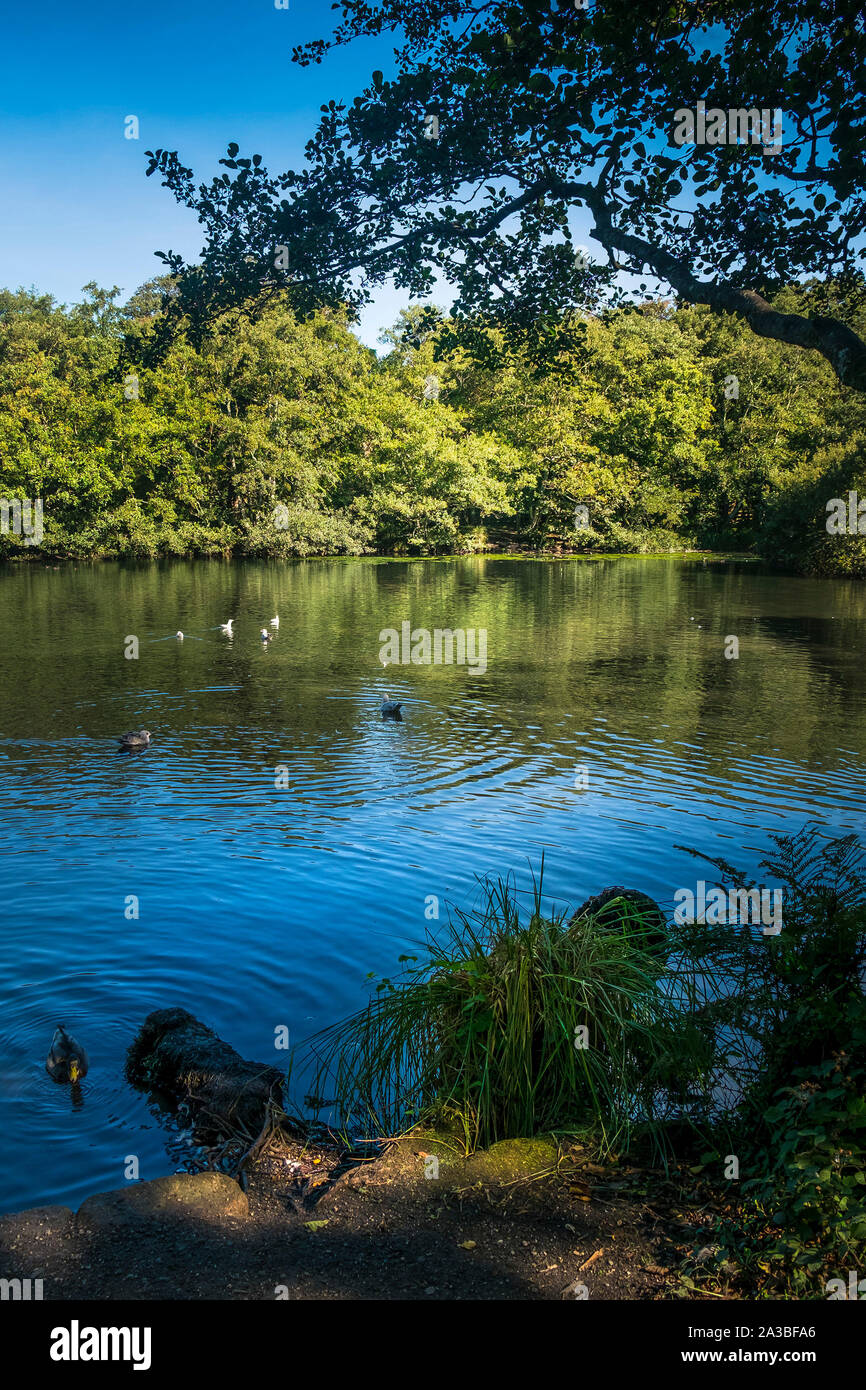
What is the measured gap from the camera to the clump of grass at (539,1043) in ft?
17.1

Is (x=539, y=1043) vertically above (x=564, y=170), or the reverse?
(x=564, y=170)

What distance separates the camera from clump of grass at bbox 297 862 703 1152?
5227 mm

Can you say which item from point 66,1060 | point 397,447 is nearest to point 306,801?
point 66,1060

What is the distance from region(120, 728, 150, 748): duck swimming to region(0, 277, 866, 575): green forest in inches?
1957

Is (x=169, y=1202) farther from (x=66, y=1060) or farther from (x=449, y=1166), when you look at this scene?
(x=66, y=1060)

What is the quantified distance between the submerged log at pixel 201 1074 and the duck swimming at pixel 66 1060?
372mm

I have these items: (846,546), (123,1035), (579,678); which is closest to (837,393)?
(846,546)

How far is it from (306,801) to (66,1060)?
7389mm

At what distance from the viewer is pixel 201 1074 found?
21.1ft

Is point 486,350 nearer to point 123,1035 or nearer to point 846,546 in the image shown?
point 123,1035

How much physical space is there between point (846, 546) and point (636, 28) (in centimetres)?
4887

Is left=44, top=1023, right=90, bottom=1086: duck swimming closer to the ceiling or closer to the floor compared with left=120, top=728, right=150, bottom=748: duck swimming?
closer to the floor

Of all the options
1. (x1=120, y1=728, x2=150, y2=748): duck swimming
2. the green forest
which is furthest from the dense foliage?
the green forest

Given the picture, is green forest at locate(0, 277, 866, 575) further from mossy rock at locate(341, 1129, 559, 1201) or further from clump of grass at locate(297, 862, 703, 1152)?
mossy rock at locate(341, 1129, 559, 1201)
